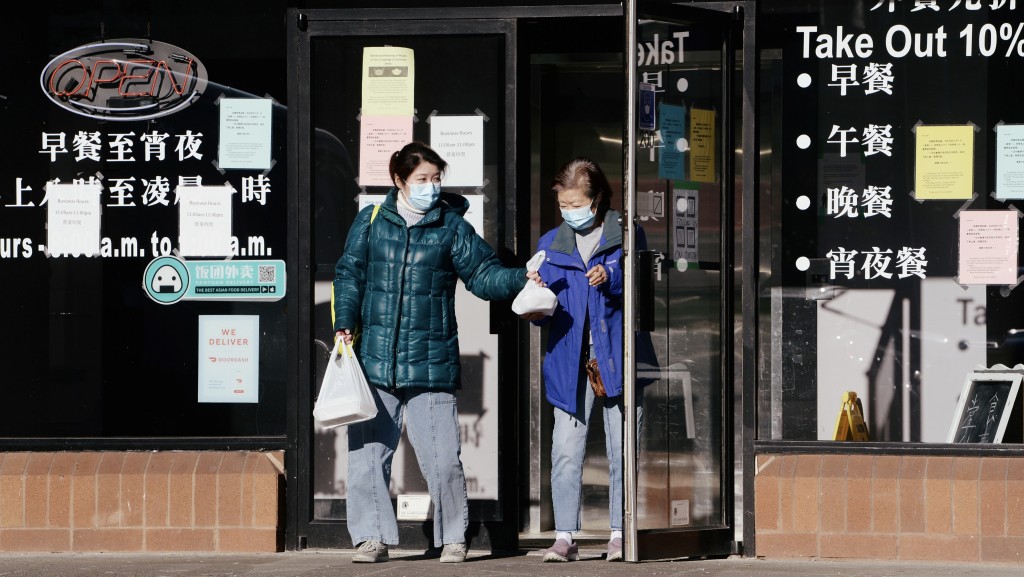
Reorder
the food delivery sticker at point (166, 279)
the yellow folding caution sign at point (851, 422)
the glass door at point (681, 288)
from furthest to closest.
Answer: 1. the food delivery sticker at point (166, 279)
2. the yellow folding caution sign at point (851, 422)
3. the glass door at point (681, 288)

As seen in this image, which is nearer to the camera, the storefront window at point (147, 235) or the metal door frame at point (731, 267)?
the metal door frame at point (731, 267)

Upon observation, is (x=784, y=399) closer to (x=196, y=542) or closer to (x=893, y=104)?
(x=893, y=104)

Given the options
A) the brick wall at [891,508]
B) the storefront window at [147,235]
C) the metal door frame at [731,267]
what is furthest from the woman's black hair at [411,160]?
the brick wall at [891,508]

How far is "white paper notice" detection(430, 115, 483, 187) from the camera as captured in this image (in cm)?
788

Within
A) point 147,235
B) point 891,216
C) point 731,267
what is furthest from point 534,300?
point 147,235

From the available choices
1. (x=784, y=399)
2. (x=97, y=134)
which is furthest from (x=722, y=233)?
(x=97, y=134)

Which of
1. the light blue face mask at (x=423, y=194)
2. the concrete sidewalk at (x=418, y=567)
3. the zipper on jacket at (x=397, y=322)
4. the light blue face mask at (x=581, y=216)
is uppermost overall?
the light blue face mask at (x=423, y=194)

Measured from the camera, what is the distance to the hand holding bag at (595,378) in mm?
7305

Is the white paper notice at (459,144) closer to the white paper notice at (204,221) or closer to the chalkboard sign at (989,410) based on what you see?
the white paper notice at (204,221)

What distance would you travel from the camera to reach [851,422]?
24.9ft

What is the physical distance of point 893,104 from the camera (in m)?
7.61

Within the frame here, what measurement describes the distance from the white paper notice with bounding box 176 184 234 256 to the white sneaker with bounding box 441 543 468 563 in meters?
1.82

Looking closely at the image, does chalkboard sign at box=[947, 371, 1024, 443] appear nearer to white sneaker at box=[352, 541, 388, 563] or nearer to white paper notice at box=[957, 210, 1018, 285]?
white paper notice at box=[957, 210, 1018, 285]

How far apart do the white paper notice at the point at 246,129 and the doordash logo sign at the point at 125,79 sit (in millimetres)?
181
